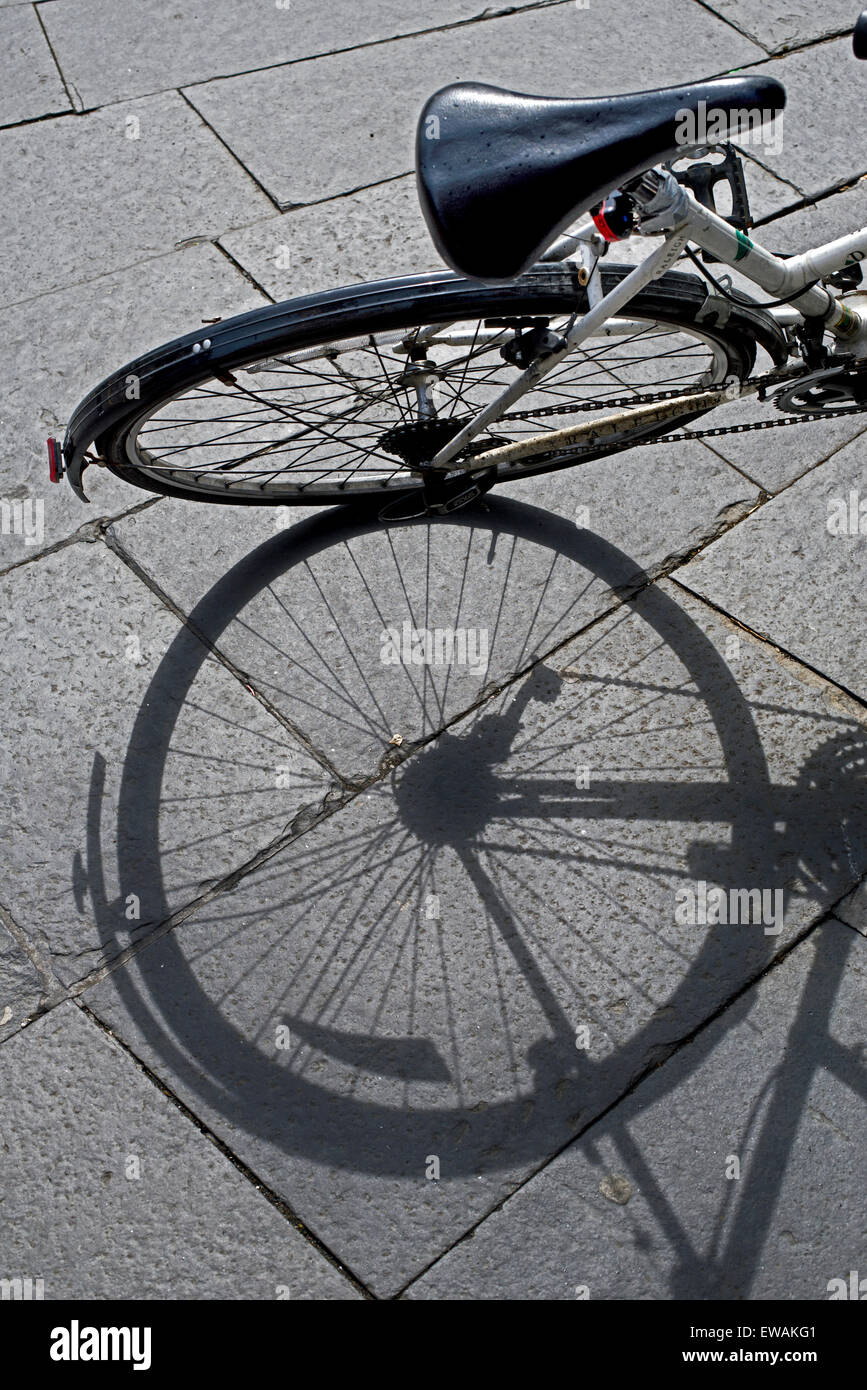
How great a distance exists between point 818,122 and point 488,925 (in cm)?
393

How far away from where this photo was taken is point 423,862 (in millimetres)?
3559

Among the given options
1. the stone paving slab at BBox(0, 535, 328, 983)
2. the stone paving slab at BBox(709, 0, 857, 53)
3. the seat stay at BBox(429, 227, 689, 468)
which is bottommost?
the stone paving slab at BBox(0, 535, 328, 983)

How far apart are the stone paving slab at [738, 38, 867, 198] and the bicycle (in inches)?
55.5

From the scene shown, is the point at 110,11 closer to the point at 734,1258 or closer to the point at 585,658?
the point at 585,658

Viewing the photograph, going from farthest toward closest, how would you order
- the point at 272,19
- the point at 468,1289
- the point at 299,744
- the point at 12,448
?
the point at 272,19
the point at 12,448
the point at 299,744
the point at 468,1289

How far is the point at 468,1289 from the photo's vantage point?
9.78 feet

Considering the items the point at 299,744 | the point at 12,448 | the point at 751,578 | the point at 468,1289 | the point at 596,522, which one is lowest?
the point at 468,1289

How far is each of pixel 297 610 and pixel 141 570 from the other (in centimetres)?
58

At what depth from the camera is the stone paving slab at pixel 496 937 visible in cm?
316

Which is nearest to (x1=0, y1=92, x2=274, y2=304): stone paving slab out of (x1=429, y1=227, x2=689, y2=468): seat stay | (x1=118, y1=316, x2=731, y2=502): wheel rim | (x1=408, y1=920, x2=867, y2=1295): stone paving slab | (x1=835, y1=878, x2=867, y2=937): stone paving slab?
(x1=118, y1=316, x2=731, y2=502): wheel rim

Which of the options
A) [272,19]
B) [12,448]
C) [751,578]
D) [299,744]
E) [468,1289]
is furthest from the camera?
[272,19]

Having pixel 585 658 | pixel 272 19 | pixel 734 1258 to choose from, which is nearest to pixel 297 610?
pixel 585 658

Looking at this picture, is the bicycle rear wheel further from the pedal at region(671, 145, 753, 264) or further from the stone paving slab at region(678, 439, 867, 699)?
the stone paving slab at region(678, 439, 867, 699)

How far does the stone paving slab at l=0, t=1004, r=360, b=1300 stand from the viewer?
3021 millimetres
